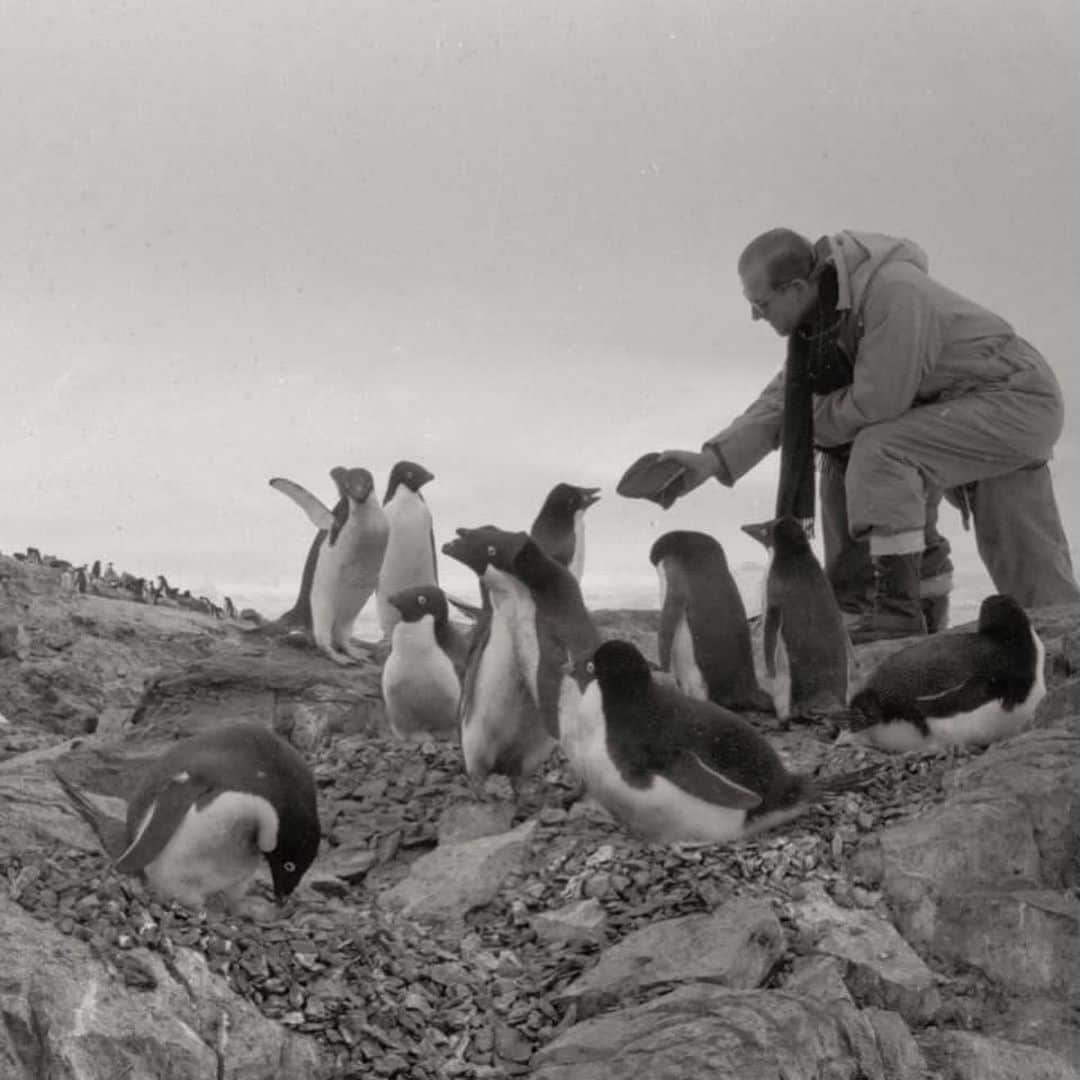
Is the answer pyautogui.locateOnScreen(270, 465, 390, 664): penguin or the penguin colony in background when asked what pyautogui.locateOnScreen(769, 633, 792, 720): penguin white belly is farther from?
pyautogui.locateOnScreen(270, 465, 390, 664): penguin

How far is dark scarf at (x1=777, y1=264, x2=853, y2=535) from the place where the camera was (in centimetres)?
886

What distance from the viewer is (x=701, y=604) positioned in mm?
7574

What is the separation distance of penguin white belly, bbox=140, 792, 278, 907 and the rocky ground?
5.0 inches

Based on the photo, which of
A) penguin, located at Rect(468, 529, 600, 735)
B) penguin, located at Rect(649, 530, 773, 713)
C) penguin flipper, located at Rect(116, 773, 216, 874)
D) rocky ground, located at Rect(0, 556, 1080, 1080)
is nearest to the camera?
rocky ground, located at Rect(0, 556, 1080, 1080)

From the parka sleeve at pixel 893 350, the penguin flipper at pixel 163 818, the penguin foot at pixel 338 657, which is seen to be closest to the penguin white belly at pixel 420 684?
the penguin foot at pixel 338 657

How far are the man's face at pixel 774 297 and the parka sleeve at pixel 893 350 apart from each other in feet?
1.11

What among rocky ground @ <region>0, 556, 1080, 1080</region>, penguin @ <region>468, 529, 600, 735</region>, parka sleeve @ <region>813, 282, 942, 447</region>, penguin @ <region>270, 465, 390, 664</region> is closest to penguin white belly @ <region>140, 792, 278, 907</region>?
rocky ground @ <region>0, 556, 1080, 1080</region>

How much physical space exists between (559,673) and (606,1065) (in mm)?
2357

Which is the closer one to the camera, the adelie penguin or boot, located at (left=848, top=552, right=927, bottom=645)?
the adelie penguin

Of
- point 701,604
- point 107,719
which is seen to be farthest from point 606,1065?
point 107,719

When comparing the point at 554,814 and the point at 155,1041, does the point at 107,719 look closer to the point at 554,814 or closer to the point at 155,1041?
the point at 554,814

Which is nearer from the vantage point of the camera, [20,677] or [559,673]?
[559,673]

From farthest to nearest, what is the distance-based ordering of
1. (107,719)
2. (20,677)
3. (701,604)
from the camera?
(20,677)
(107,719)
(701,604)

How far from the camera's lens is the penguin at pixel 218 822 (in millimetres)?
5078
